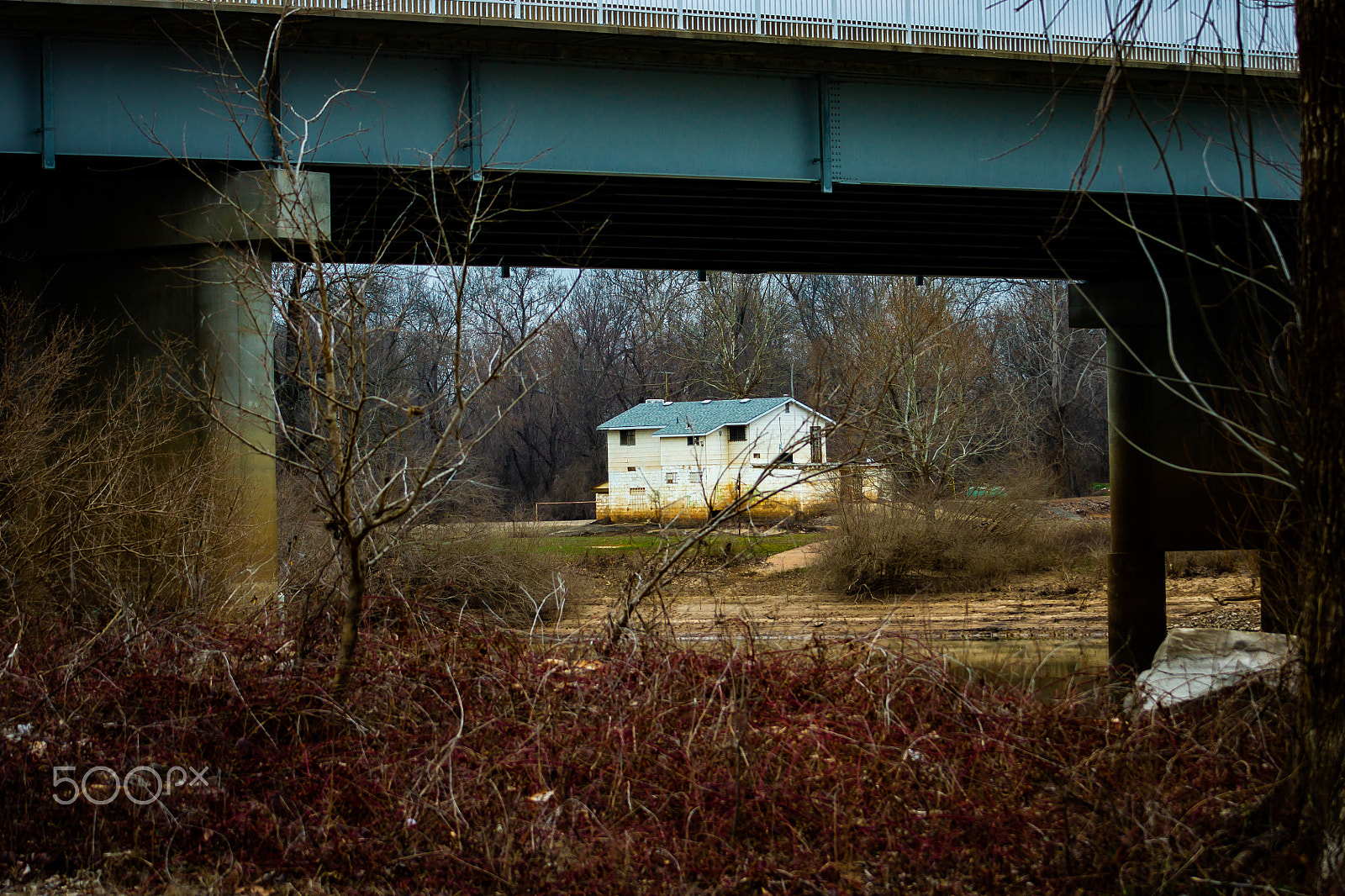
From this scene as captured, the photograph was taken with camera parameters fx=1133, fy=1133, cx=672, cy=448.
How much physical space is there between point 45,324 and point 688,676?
34.7ft

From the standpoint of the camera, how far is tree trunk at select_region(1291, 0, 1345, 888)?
4.88 meters

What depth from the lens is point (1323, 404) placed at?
5.00 metres

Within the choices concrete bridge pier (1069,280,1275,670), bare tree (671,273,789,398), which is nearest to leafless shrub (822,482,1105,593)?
concrete bridge pier (1069,280,1275,670)

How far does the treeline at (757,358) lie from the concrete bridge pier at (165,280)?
16.8 metres

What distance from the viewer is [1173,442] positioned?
19.1 m

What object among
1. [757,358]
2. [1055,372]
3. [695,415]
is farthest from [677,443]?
[1055,372]

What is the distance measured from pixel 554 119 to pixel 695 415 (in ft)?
123

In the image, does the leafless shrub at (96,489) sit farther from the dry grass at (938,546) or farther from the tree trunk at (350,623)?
the dry grass at (938,546)

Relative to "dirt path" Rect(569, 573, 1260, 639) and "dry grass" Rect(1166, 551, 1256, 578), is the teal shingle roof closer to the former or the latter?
"dirt path" Rect(569, 573, 1260, 639)

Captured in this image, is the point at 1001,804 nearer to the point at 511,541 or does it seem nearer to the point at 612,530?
the point at 511,541

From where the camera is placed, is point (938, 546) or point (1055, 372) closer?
point (938, 546)

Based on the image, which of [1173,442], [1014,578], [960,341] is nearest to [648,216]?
[1173,442]

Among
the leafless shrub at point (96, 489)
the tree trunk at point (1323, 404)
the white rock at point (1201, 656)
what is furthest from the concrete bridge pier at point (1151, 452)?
the tree trunk at point (1323, 404)

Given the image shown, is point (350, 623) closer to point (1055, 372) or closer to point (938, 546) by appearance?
point (938, 546)
